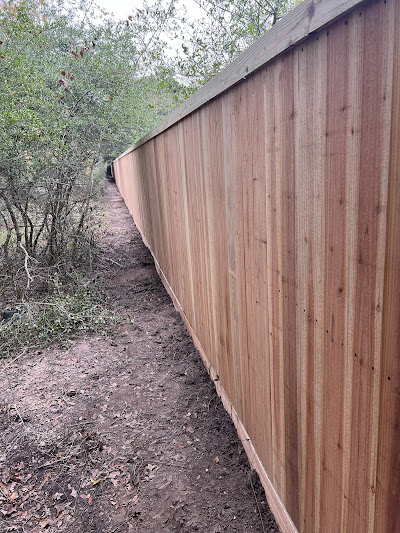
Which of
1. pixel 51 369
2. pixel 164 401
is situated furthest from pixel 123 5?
pixel 164 401

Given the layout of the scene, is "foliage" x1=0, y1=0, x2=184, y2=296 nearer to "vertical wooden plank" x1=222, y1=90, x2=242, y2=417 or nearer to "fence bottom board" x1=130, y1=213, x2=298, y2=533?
"fence bottom board" x1=130, y1=213, x2=298, y2=533

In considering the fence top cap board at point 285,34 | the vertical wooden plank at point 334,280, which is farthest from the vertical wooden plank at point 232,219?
the vertical wooden plank at point 334,280

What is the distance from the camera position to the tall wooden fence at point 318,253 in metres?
0.92

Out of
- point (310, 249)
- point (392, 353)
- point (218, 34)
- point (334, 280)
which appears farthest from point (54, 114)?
point (392, 353)

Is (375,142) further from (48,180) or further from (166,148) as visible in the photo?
(48,180)

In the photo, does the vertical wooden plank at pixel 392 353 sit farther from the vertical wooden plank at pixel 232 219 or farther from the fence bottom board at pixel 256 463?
the vertical wooden plank at pixel 232 219

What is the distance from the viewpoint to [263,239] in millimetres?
1688

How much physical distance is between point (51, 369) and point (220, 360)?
196cm

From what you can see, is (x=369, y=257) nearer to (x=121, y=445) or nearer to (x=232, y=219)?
(x=232, y=219)

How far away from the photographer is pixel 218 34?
8242 millimetres

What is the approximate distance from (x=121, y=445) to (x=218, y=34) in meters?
8.21

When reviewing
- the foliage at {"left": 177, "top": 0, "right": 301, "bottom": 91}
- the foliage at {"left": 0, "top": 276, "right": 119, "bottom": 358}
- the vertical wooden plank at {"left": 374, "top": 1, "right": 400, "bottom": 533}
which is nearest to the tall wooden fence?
the vertical wooden plank at {"left": 374, "top": 1, "right": 400, "bottom": 533}

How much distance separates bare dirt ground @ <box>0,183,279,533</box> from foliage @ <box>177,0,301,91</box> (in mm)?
6103

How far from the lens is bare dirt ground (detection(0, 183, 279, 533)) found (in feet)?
7.14
